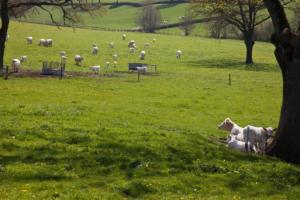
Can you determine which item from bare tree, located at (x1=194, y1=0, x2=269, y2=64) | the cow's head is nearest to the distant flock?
bare tree, located at (x1=194, y1=0, x2=269, y2=64)

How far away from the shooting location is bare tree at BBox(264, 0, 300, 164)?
17.9 m

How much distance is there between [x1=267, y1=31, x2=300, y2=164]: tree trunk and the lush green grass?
0.99 m

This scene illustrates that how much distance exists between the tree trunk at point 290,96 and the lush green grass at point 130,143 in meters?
0.99

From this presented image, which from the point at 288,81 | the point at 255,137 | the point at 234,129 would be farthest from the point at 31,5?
the point at 288,81

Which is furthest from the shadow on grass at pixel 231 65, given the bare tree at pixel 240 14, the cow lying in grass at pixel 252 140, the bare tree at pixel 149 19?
the bare tree at pixel 149 19

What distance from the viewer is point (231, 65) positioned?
65.6 meters

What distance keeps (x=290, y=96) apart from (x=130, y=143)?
612 cm

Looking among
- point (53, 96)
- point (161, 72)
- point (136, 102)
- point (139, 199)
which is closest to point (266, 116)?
point (136, 102)

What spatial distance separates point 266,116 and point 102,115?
11.5 m

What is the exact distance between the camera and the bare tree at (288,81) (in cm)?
1789

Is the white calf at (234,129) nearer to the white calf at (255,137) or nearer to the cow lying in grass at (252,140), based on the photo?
the cow lying in grass at (252,140)

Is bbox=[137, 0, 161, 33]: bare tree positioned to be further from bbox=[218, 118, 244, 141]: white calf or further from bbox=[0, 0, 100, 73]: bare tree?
bbox=[218, 118, 244, 141]: white calf

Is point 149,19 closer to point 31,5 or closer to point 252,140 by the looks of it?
point 31,5

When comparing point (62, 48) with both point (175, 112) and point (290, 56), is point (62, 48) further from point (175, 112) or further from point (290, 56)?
point (290, 56)
